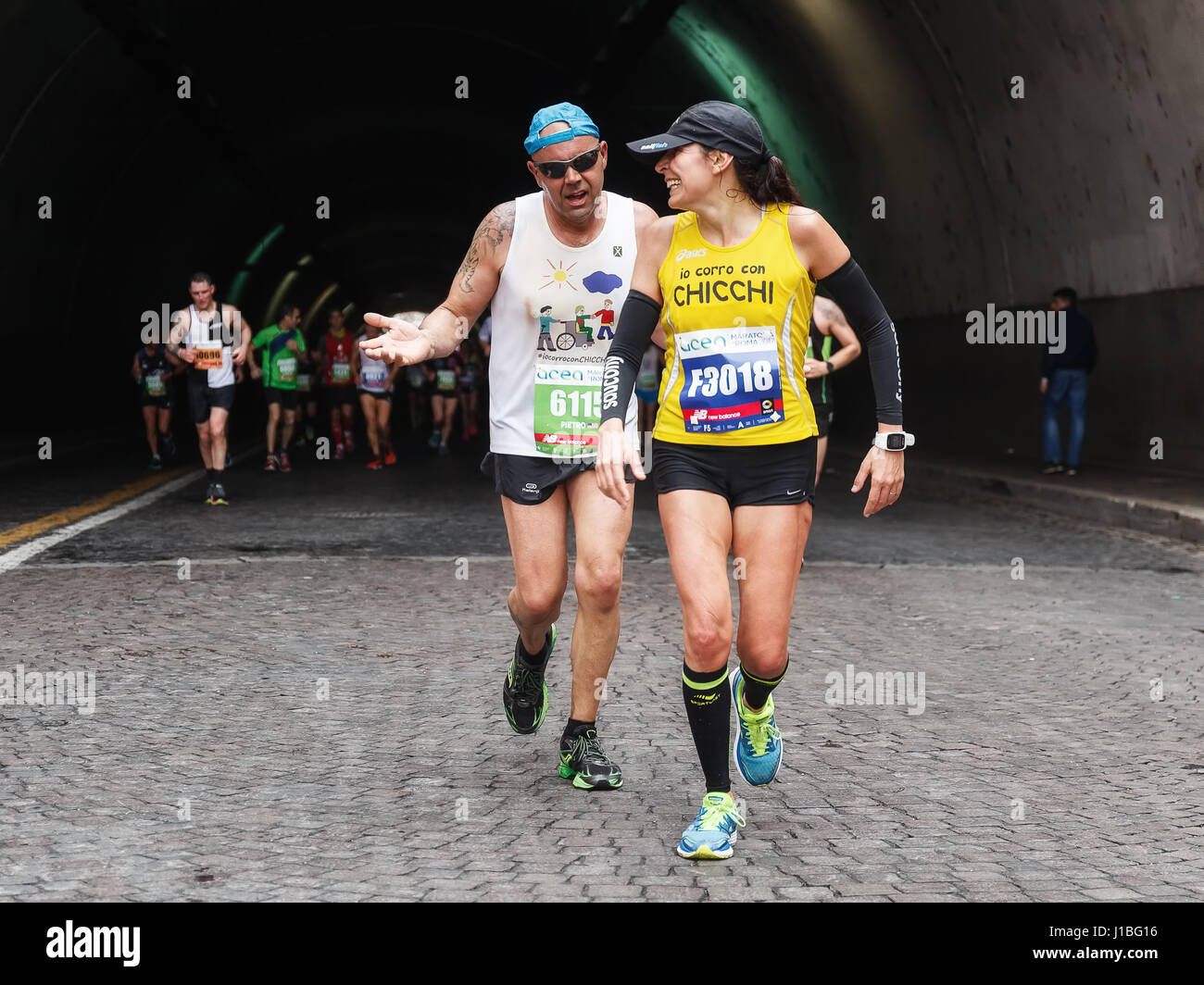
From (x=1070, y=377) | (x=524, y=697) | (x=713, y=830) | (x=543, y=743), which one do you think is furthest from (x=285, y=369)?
(x=713, y=830)

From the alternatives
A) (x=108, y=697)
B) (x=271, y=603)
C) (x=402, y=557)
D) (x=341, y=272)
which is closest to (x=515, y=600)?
(x=108, y=697)

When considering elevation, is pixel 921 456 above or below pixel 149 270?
below

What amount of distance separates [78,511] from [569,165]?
965 cm

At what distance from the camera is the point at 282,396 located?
64.2ft

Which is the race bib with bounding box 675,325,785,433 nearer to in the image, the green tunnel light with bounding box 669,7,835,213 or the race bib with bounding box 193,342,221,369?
the race bib with bounding box 193,342,221,369

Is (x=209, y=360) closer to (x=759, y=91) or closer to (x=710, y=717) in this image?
(x=710, y=717)

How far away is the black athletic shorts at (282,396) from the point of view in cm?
1952

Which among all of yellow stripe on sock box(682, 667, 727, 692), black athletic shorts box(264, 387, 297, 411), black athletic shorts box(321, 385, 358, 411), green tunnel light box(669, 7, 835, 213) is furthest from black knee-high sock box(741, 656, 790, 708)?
green tunnel light box(669, 7, 835, 213)

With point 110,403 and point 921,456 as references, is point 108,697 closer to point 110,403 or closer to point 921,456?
point 921,456

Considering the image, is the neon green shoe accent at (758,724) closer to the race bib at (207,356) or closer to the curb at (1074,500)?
the curb at (1074,500)

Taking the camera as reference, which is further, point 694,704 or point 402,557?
point 402,557

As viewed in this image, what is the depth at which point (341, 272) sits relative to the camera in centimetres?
5066
